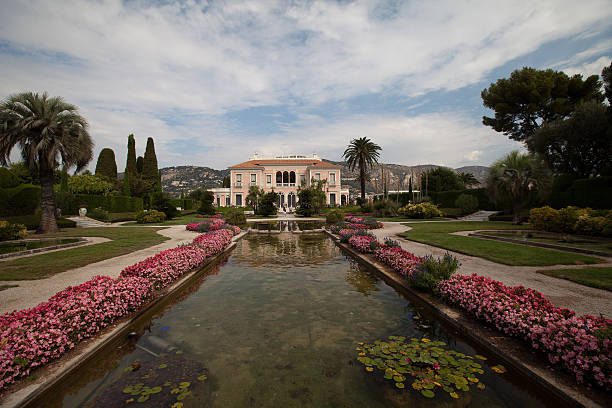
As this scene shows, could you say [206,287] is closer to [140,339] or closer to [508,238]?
[140,339]

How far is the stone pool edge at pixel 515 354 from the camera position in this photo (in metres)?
2.20

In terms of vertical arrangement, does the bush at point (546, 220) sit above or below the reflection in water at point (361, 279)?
above

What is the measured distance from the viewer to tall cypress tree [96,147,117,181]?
136 ft

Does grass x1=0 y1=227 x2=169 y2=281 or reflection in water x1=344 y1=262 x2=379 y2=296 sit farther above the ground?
grass x1=0 y1=227 x2=169 y2=281

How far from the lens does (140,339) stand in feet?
11.9

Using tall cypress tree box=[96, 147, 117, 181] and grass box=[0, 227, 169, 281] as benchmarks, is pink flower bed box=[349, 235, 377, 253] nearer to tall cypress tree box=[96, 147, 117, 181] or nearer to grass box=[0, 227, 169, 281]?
grass box=[0, 227, 169, 281]

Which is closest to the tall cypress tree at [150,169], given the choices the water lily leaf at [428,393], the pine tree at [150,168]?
the pine tree at [150,168]

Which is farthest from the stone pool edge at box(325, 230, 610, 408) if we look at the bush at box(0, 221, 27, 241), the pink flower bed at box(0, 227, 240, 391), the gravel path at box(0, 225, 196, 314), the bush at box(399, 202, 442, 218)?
the bush at box(399, 202, 442, 218)

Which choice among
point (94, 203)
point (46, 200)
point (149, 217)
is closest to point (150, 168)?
point (94, 203)

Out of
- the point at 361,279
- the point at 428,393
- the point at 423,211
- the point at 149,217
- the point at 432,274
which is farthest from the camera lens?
the point at 423,211

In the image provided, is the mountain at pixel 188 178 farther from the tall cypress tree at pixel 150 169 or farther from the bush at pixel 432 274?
the bush at pixel 432 274

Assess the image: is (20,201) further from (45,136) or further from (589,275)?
(589,275)

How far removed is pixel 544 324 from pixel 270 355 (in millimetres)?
2935

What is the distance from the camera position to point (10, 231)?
39.2 ft
